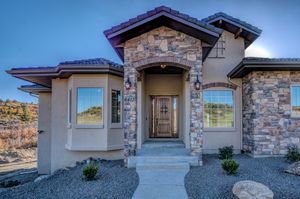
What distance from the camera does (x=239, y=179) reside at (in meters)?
6.30

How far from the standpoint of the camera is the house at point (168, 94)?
321 inches

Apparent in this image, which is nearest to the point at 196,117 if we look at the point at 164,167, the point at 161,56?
the point at 164,167

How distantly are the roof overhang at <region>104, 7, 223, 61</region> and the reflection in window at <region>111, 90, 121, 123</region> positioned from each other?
7.63ft

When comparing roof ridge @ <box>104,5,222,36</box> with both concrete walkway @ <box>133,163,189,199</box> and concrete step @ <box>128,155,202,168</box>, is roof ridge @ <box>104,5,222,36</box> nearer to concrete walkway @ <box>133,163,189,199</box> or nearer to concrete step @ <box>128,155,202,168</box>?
concrete step @ <box>128,155,202,168</box>

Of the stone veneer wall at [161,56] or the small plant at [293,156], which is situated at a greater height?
the stone veneer wall at [161,56]

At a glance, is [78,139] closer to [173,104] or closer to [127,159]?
[127,159]

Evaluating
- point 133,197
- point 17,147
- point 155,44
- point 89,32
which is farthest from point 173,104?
point 17,147

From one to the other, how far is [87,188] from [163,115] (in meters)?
7.27

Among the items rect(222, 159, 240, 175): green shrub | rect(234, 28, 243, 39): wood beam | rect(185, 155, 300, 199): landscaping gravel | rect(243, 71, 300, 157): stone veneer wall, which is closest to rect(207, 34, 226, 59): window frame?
rect(234, 28, 243, 39): wood beam

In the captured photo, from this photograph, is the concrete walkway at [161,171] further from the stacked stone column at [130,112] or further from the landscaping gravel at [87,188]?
the stacked stone column at [130,112]

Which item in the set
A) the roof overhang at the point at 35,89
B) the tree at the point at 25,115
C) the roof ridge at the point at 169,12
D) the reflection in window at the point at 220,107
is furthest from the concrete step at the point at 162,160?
the tree at the point at 25,115

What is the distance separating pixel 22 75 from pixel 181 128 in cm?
710

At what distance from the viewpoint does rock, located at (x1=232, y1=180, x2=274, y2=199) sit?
4861mm

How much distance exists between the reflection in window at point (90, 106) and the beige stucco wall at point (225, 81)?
462cm
